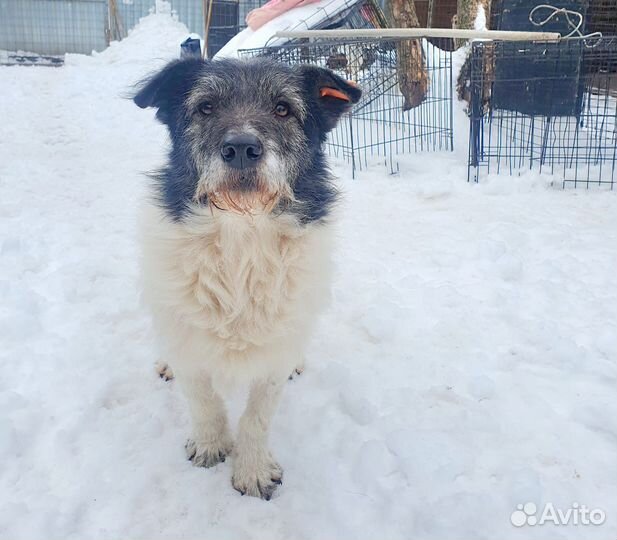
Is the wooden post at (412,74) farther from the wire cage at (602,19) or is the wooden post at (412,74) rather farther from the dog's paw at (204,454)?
the dog's paw at (204,454)

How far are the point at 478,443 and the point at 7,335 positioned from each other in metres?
2.27

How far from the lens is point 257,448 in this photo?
2.12m

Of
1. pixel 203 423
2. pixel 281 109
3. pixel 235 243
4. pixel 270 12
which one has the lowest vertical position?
pixel 203 423

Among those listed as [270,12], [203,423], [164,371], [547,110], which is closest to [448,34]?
[547,110]

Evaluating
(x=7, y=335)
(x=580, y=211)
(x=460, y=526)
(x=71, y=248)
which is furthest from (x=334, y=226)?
(x=580, y=211)

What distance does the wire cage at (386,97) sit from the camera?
5879 mm

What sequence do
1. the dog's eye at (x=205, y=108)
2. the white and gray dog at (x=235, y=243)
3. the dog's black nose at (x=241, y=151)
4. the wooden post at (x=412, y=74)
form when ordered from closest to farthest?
the dog's black nose at (x=241, y=151) → the white and gray dog at (x=235, y=243) → the dog's eye at (x=205, y=108) → the wooden post at (x=412, y=74)

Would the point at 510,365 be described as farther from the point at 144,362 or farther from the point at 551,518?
the point at 144,362

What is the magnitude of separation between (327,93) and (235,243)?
2.62 ft

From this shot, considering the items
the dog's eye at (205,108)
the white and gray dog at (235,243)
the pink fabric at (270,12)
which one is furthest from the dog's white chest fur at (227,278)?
the pink fabric at (270,12)

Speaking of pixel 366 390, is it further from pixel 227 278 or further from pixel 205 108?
pixel 205 108

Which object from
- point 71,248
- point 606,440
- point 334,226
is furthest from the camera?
point 71,248

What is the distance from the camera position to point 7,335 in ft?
8.82

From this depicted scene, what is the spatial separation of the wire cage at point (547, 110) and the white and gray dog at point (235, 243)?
3.41m
